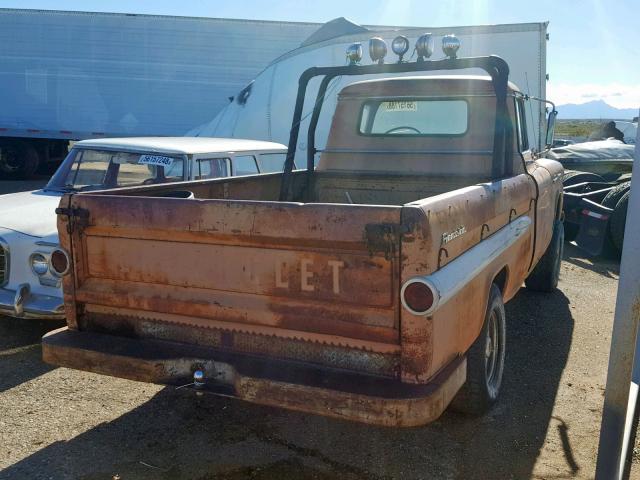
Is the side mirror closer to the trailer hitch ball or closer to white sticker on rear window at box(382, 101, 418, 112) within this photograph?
white sticker on rear window at box(382, 101, 418, 112)

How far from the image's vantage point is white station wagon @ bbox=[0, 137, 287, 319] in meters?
4.59

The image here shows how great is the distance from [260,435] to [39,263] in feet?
7.41

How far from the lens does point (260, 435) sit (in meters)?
3.47

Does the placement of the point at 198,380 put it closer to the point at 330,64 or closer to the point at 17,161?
the point at 330,64

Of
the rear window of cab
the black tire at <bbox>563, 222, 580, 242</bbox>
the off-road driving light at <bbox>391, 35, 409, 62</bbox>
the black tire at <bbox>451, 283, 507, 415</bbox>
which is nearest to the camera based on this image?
the black tire at <bbox>451, 283, 507, 415</bbox>

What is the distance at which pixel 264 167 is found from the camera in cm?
745

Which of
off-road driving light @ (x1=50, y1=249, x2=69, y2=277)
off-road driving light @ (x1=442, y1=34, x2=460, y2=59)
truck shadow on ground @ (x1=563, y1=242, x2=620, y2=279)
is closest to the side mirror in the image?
off-road driving light @ (x1=442, y1=34, x2=460, y2=59)

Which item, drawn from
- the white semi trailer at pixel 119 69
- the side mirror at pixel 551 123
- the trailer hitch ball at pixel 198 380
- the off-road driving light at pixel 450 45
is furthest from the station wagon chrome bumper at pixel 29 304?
the white semi trailer at pixel 119 69

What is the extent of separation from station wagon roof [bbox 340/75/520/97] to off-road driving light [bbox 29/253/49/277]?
2720 millimetres

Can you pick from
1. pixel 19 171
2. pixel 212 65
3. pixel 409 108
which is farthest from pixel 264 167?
pixel 19 171

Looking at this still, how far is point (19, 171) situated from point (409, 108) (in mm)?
14979

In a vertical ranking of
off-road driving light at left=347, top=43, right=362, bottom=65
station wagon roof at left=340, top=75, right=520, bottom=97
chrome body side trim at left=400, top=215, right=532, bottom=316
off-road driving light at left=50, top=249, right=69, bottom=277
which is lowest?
off-road driving light at left=50, top=249, right=69, bottom=277

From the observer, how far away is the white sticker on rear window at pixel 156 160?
5.65 metres

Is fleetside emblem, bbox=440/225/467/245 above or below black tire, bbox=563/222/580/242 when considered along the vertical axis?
above
